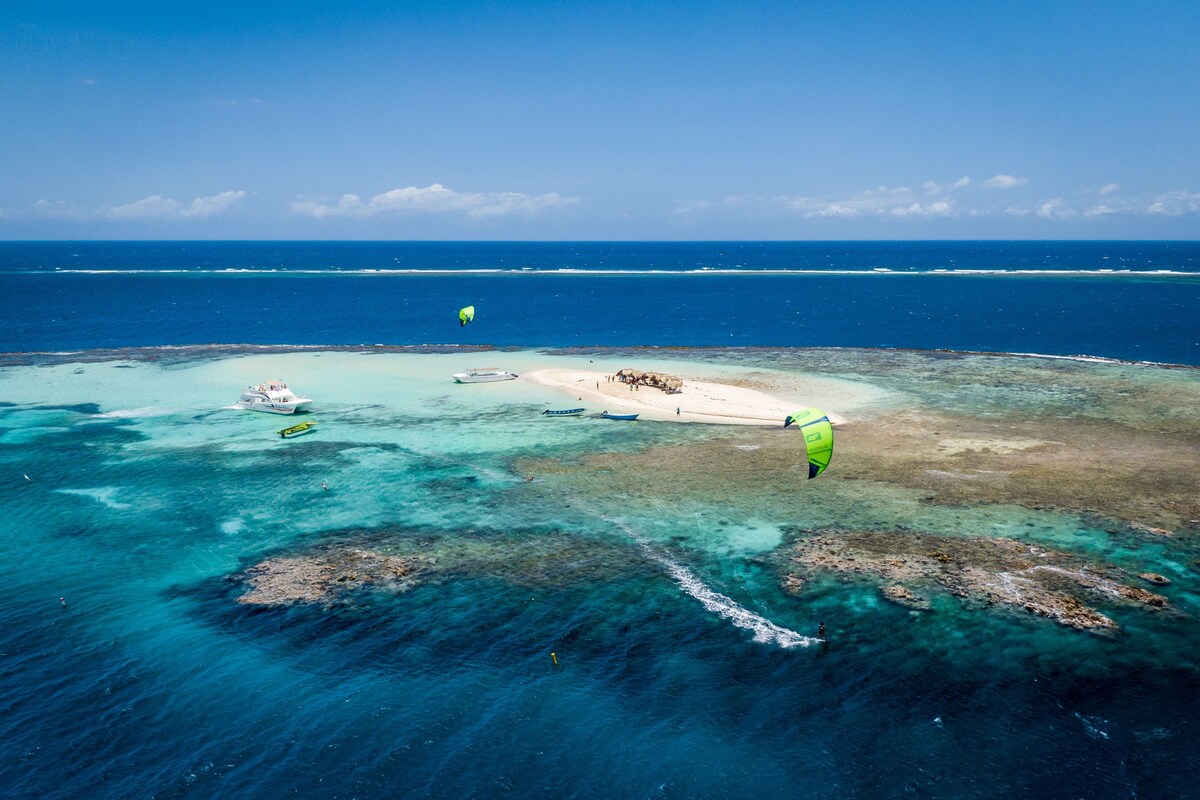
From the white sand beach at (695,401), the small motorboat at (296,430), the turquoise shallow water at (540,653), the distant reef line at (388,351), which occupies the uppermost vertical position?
the distant reef line at (388,351)

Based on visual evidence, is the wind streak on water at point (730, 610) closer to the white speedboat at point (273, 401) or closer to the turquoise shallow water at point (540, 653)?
the turquoise shallow water at point (540, 653)

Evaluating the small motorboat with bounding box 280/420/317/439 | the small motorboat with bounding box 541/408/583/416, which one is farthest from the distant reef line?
the small motorboat with bounding box 280/420/317/439

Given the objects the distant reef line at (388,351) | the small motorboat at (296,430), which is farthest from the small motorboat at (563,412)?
the distant reef line at (388,351)

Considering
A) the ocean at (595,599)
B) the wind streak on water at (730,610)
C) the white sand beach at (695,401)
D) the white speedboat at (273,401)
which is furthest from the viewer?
the white speedboat at (273,401)

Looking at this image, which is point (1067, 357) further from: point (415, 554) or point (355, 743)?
point (355, 743)

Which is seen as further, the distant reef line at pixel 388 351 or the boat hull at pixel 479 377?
→ the distant reef line at pixel 388 351

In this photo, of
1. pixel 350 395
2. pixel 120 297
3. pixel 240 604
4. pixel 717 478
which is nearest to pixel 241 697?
pixel 240 604
